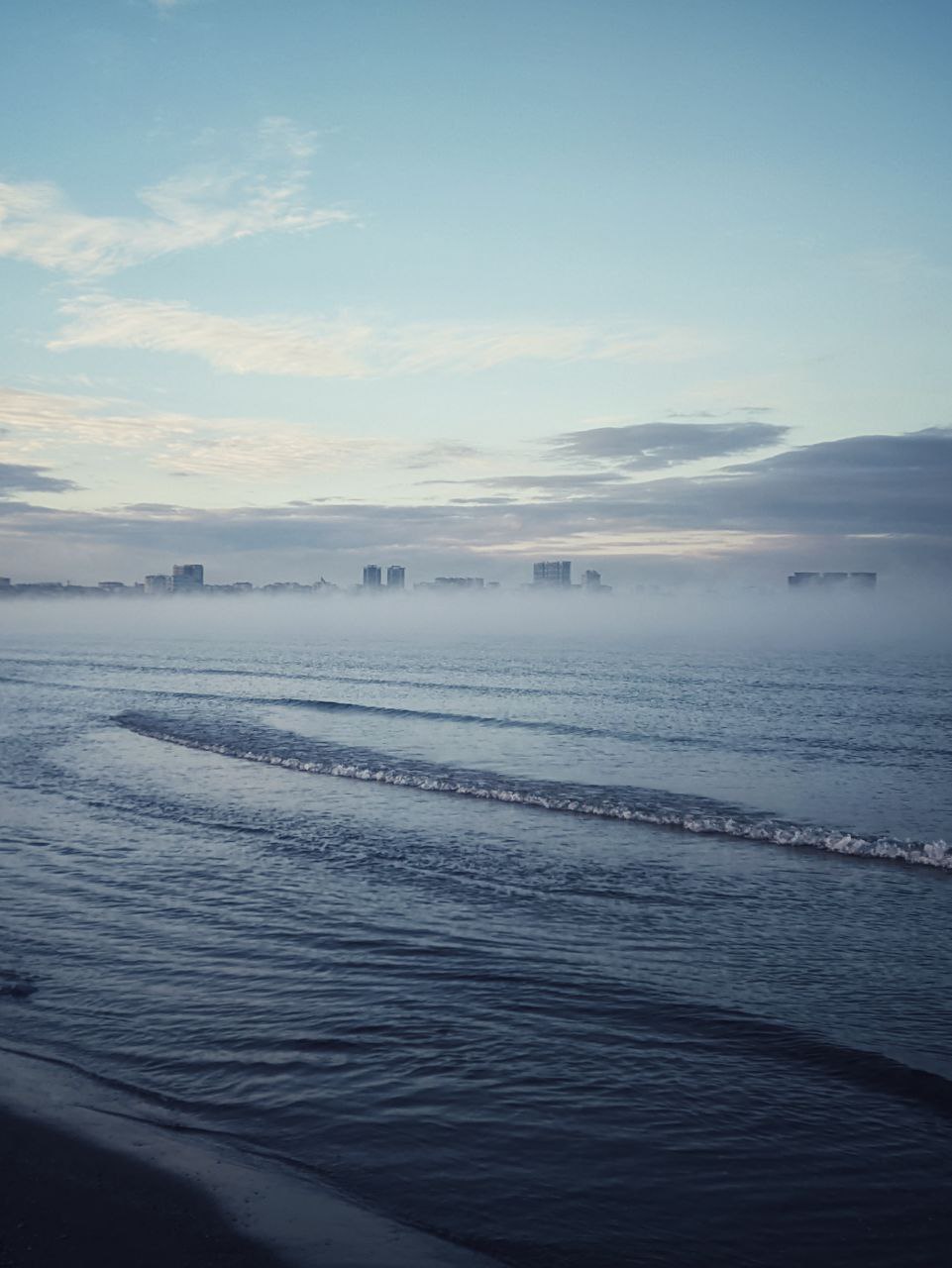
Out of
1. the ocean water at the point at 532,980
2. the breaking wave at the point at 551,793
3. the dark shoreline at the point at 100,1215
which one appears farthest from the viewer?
the breaking wave at the point at 551,793

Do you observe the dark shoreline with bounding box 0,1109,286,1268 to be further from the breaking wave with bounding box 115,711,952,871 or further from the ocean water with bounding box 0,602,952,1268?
the breaking wave with bounding box 115,711,952,871

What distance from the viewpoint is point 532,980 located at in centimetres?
980

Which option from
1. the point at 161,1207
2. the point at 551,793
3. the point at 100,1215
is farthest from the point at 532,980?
the point at 551,793

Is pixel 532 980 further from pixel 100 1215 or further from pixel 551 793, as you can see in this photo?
pixel 551 793

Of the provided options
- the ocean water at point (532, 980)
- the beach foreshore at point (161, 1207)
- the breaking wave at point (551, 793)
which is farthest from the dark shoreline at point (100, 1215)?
the breaking wave at point (551, 793)

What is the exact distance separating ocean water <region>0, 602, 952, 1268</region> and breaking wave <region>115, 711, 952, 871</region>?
0.39 feet

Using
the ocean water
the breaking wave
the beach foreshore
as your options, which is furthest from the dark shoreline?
the breaking wave

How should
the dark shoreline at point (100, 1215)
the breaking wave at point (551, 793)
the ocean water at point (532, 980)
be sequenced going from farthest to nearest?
the breaking wave at point (551, 793)
the ocean water at point (532, 980)
the dark shoreline at point (100, 1215)

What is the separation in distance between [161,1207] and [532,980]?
4956mm

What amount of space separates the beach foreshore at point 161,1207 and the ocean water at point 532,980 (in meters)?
0.27

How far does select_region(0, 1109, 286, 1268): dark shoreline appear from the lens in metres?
5.06

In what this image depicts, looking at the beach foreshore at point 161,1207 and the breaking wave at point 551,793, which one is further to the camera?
the breaking wave at point 551,793

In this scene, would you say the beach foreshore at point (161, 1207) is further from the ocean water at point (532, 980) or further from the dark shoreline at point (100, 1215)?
the ocean water at point (532, 980)

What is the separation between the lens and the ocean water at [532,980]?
19.9 ft
